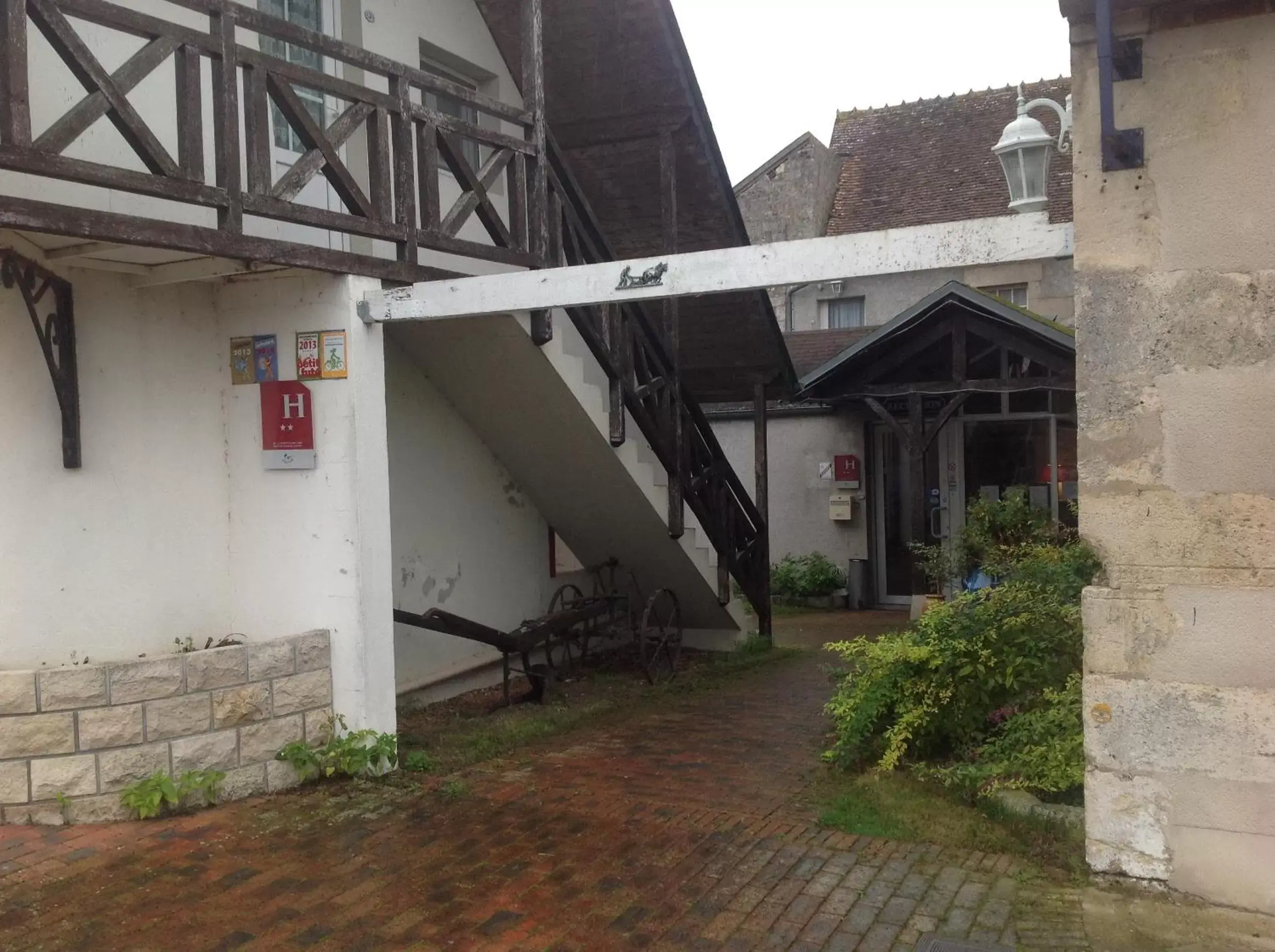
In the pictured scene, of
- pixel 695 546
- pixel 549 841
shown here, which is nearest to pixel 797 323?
pixel 695 546

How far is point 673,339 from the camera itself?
31.5 feet

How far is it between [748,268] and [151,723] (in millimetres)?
3591

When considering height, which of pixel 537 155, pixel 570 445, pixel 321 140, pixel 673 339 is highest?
pixel 537 155

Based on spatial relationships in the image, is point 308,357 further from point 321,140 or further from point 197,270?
point 321,140

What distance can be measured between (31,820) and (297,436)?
7.45 ft

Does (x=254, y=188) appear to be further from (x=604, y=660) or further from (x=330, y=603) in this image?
(x=604, y=660)

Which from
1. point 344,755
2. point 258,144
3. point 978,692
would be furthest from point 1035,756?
point 258,144

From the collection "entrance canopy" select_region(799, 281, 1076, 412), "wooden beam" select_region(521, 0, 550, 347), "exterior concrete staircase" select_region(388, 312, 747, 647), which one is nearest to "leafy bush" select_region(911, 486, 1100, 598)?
"entrance canopy" select_region(799, 281, 1076, 412)

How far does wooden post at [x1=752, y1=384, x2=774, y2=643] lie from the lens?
442 inches

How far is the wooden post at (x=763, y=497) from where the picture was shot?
11.2 m

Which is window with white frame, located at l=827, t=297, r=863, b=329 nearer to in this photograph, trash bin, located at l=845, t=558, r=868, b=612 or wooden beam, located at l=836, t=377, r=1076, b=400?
trash bin, located at l=845, t=558, r=868, b=612

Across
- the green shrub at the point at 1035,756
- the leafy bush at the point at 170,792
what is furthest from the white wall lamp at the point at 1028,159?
the leafy bush at the point at 170,792

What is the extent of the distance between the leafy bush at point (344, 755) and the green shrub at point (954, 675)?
2.50m

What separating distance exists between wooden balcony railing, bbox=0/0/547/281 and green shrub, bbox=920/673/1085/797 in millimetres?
4081
